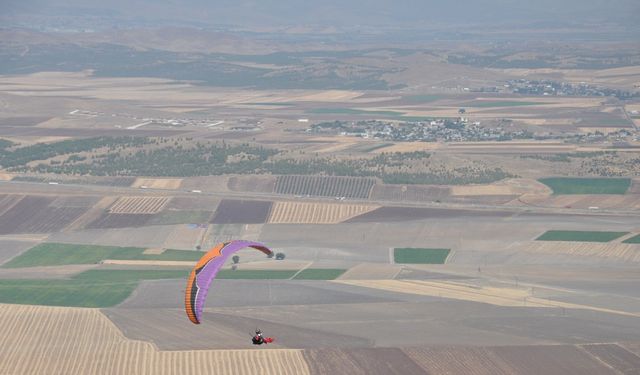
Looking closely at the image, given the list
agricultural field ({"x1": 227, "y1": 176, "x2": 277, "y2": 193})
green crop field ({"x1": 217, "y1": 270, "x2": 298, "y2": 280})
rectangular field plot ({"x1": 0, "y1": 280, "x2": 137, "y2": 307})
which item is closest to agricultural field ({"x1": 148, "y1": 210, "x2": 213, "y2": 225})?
agricultural field ({"x1": 227, "y1": 176, "x2": 277, "y2": 193})

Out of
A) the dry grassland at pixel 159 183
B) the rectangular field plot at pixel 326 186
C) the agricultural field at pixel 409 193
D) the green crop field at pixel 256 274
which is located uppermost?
the green crop field at pixel 256 274

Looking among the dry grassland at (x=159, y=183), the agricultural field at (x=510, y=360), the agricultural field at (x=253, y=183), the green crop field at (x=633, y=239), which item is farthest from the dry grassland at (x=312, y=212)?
the agricultural field at (x=510, y=360)

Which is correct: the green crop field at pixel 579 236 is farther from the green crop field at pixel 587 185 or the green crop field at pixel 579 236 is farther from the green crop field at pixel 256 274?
the green crop field at pixel 256 274

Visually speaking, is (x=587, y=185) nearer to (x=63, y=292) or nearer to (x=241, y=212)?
(x=241, y=212)

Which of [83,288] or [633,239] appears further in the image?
[633,239]

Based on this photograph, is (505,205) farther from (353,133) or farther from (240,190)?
(353,133)

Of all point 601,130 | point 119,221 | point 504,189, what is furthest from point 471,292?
point 601,130

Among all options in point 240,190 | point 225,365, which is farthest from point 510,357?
point 240,190
